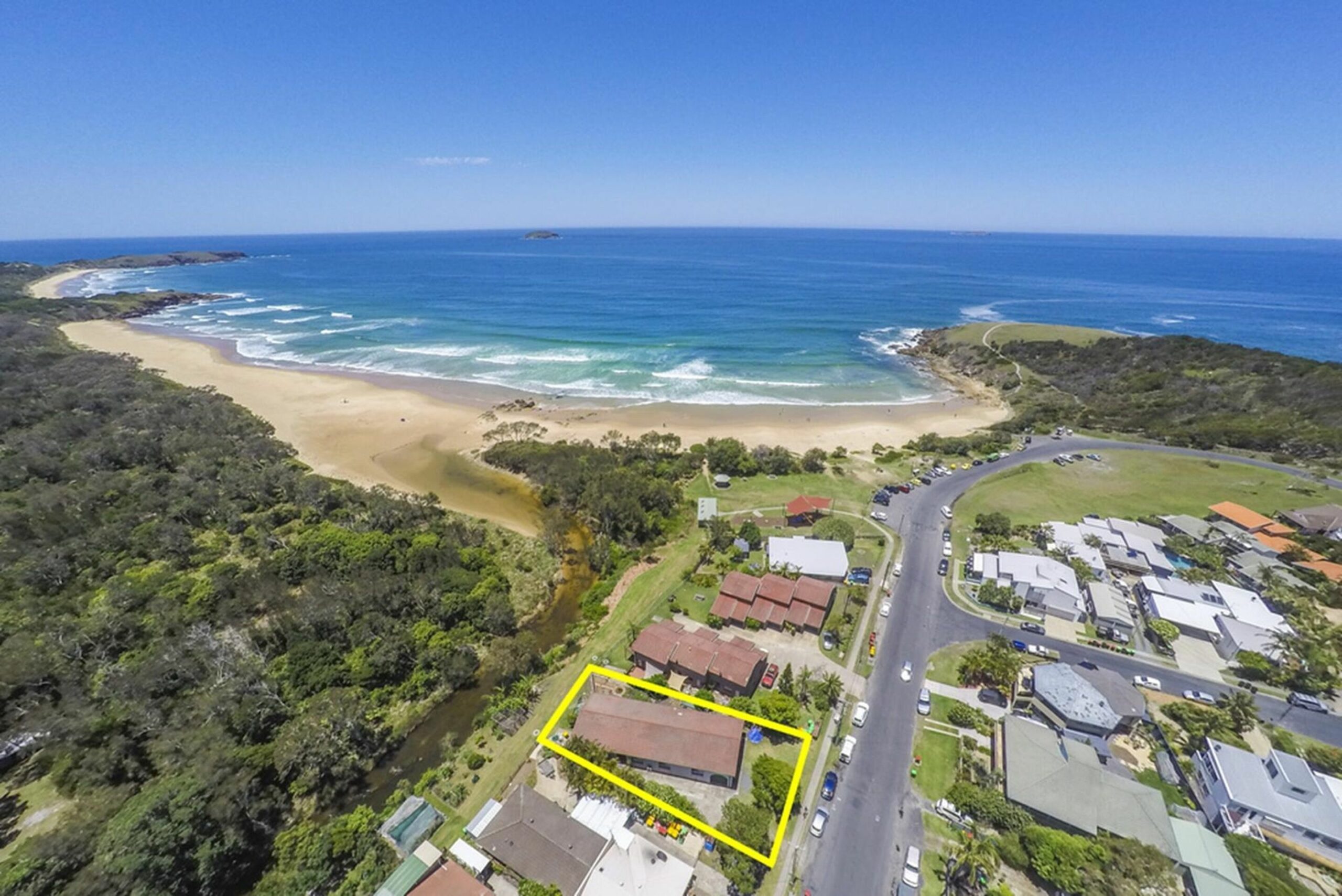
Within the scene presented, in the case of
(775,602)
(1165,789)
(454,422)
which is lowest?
(1165,789)

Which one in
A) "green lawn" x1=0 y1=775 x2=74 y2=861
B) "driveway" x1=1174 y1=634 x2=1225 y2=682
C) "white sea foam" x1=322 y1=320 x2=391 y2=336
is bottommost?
"green lawn" x1=0 y1=775 x2=74 y2=861

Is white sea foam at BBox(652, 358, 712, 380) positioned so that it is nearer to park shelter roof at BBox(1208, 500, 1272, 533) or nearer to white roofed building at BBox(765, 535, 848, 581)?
white roofed building at BBox(765, 535, 848, 581)

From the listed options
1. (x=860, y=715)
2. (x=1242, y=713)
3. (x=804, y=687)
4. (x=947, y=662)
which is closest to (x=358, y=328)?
(x=804, y=687)

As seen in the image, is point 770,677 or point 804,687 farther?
point 770,677

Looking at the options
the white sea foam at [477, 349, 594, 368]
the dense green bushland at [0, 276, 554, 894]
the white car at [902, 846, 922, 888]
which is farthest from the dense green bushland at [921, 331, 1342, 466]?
the dense green bushland at [0, 276, 554, 894]

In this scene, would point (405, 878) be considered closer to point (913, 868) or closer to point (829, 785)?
point (829, 785)

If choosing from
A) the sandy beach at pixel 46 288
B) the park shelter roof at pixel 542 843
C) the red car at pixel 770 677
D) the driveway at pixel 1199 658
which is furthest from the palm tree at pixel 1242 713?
the sandy beach at pixel 46 288

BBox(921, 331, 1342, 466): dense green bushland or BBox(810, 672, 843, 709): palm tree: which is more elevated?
BBox(921, 331, 1342, 466): dense green bushland
